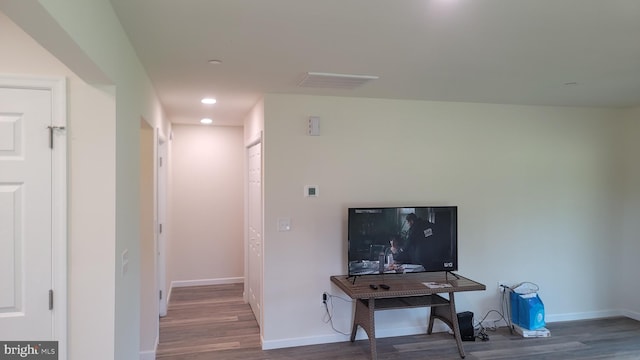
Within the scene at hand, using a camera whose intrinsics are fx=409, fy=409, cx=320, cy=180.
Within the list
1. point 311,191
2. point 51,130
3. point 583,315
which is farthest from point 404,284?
point 51,130

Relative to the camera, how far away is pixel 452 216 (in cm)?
395

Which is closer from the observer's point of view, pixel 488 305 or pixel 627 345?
pixel 627 345

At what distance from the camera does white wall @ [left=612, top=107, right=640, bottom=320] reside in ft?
15.6

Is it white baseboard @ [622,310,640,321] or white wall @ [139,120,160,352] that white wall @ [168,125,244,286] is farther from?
white baseboard @ [622,310,640,321]

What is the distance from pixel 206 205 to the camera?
6230mm

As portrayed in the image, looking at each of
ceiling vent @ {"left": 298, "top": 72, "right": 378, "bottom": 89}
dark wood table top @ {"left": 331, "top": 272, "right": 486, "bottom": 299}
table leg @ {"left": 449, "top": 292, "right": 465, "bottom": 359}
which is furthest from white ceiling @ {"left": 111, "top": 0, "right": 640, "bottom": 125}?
table leg @ {"left": 449, "top": 292, "right": 465, "bottom": 359}

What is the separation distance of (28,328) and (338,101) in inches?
118

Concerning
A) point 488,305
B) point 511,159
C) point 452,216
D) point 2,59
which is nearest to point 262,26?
point 2,59

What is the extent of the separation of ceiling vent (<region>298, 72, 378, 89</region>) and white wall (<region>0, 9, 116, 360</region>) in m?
1.59

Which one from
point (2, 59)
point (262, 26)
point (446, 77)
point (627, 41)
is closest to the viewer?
point (2, 59)

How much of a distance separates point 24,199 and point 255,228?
2932 millimetres

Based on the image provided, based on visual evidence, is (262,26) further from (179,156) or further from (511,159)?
Result: (179,156)

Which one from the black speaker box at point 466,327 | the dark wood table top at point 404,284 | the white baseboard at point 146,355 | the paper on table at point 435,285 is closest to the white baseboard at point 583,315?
the black speaker box at point 466,327

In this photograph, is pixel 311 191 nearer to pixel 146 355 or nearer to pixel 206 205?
pixel 146 355
